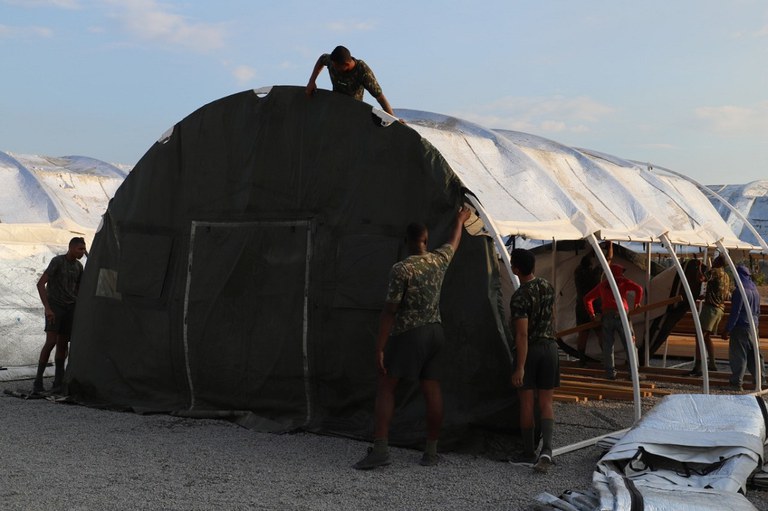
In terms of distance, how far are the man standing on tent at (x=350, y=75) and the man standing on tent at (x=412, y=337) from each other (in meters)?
1.82

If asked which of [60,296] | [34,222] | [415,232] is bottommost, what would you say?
[60,296]

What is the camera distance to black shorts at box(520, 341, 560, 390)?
7.18 metres

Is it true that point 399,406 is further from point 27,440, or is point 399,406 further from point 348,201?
point 27,440

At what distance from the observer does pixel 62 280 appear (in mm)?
10547

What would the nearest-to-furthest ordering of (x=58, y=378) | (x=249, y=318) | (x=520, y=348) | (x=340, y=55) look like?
(x=520, y=348) < (x=340, y=55) < (x=249, y=318) < (x=58, y=378)

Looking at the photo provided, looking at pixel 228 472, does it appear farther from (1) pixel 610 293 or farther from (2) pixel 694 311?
(1) pixel 610 293

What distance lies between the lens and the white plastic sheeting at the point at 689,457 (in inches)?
226

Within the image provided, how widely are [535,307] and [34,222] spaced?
10.8m

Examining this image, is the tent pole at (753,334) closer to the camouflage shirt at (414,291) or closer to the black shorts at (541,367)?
the black shorts at (541,367)

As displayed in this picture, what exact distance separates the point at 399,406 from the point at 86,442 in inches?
101

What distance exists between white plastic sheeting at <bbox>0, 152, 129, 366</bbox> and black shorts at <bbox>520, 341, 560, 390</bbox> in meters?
8.33

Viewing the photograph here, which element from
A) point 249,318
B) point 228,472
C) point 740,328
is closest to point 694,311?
point 740,328

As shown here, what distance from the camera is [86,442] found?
7.98 m

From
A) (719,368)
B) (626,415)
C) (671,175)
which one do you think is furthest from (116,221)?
(719,368)
